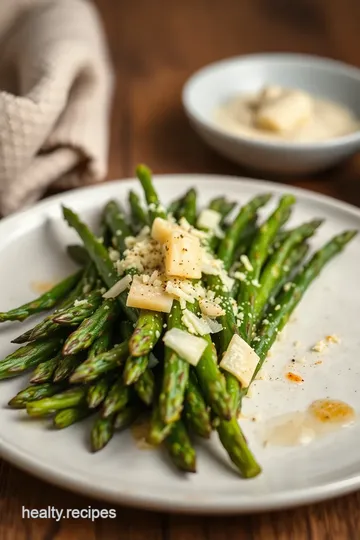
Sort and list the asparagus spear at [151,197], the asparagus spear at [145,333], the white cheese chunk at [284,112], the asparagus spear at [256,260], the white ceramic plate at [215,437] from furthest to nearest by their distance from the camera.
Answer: the white cheese chunk at [284,112] → the asparagus spear at [151,197] → the asparagus spear at [256,260] → the asparagus spear at [145,333] → the white ceramic plate at [215,437]

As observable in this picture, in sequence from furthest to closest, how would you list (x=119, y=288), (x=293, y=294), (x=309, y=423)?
1. (x=293, y=294)
2. (x=119, y=288)
3. (x=309, y=423)

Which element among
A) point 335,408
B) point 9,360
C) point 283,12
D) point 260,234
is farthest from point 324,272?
point 283,12

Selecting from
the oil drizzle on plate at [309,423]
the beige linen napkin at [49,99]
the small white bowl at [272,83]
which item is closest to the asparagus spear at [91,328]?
the oil drizzle on plate at [309,423]

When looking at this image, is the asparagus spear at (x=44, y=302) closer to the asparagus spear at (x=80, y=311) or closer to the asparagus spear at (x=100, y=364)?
the asparagus spear at (x=80, y=311)

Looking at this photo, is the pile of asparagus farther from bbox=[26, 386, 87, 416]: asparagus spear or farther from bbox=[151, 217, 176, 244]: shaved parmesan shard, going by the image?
bbox=[151, 217, 176, 244]: shaved parmesan shard

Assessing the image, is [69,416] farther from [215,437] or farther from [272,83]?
[272,83]

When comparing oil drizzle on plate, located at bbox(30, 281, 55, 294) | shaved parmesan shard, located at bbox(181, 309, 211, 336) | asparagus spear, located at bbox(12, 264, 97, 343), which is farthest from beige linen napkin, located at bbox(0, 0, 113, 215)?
shaved parmesan shard, located at bbox(181, 309, 211, 336)

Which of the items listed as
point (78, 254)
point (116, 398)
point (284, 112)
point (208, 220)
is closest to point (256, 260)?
point (208, 220)
